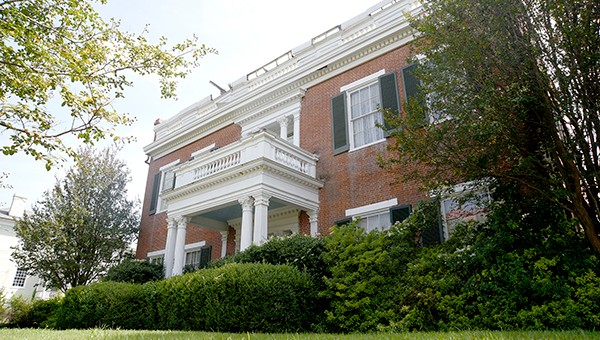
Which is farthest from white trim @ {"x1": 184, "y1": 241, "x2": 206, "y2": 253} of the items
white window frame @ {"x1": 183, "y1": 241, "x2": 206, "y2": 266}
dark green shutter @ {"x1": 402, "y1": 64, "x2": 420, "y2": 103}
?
dark green shutter @ {"x1": 402, "y1": 64, "x2": 420, "y2": 103}

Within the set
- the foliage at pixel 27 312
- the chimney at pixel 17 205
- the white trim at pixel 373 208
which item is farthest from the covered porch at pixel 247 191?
the chimney at pixel 17 205

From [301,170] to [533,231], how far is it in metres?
7.47

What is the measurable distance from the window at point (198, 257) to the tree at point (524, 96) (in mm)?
11346

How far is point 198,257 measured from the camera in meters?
16.8

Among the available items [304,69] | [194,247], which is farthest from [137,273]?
[304,69]

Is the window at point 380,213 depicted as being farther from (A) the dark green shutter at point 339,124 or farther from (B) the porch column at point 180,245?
(B) the porch column at point 180,245

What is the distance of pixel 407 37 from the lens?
1262 cm

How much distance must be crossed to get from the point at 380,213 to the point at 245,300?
5796 millimetres

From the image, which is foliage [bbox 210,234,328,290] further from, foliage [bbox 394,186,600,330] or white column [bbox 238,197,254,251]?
foliage [bbox 394,186,600,330]

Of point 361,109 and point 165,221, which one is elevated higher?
point 361,109

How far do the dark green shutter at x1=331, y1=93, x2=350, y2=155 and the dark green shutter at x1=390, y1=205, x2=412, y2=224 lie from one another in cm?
290

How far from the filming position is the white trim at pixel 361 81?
13.1 meters

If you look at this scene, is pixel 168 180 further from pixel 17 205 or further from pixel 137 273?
pixel 17 205

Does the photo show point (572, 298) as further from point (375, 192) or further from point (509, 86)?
point (375, 192)
